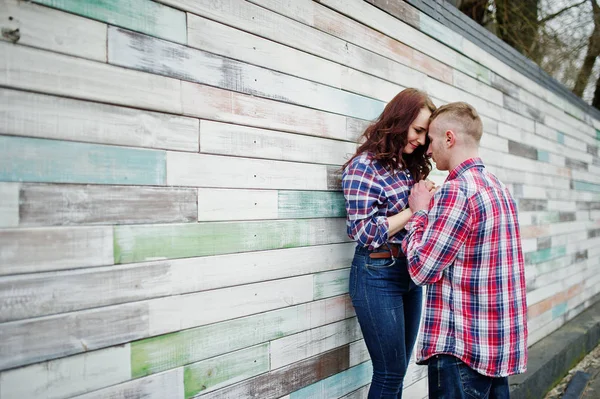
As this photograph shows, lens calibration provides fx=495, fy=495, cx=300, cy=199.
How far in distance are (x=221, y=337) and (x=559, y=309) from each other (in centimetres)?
436

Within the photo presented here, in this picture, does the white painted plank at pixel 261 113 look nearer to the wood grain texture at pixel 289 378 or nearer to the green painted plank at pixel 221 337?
the green painted plank at pixel 221 337

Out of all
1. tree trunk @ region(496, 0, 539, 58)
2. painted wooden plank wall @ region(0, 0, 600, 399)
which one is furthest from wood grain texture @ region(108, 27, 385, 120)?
tree trunk @ region(496, 0, 539, 58)

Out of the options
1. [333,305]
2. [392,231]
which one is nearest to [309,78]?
[392,231]

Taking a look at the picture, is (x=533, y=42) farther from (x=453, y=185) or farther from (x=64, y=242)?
(x=64, y=242)

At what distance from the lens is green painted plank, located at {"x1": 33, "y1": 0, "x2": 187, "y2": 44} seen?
1.40 m

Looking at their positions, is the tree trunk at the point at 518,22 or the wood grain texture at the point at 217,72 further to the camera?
the tree trunk at the point at 518,22

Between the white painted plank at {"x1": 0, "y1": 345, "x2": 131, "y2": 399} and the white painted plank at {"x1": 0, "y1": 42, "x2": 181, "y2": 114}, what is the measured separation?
29.0 inches

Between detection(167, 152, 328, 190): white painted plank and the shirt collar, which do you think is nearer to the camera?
detection(167, 152, 328, 190): white painted plank

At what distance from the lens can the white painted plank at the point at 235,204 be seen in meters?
1.72

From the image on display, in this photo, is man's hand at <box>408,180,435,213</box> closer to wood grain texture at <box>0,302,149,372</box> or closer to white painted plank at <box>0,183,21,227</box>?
wood grain texture at <box>0,302,149,372</box>

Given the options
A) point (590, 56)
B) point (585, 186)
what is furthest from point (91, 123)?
point (590, 56)

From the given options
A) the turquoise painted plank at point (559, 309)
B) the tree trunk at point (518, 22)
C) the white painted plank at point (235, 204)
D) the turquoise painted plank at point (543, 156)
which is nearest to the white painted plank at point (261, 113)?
the white painted plank at point (235, 204)

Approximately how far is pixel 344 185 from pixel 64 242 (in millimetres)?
1159

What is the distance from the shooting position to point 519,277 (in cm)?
188
